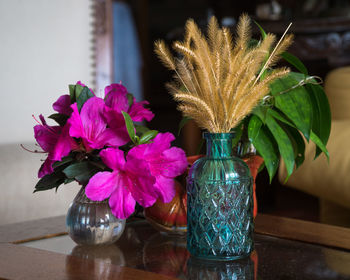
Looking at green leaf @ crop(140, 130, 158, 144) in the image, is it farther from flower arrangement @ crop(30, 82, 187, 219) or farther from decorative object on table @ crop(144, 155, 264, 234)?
decorative object on table @ crop(144, 155, 264, 234)

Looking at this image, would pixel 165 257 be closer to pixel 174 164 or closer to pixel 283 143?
pixel 174 164

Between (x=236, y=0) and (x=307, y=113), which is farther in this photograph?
(x=236, y=0)

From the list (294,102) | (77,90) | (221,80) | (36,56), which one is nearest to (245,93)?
(221,80)

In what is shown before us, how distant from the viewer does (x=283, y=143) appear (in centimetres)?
83

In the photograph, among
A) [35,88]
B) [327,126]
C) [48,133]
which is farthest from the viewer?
[35,88]

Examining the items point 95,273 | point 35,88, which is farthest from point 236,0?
point 95,273

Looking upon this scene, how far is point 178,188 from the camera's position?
2.83 feet

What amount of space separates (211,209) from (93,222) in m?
0.18

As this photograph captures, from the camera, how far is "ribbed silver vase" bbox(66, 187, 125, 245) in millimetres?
797

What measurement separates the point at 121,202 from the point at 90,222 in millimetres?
70

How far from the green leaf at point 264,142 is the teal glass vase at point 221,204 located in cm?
9

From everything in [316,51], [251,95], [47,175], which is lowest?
[47,175]

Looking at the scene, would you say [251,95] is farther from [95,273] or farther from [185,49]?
[95,273]

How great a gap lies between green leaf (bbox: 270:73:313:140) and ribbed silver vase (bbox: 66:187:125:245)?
0.31 metres
